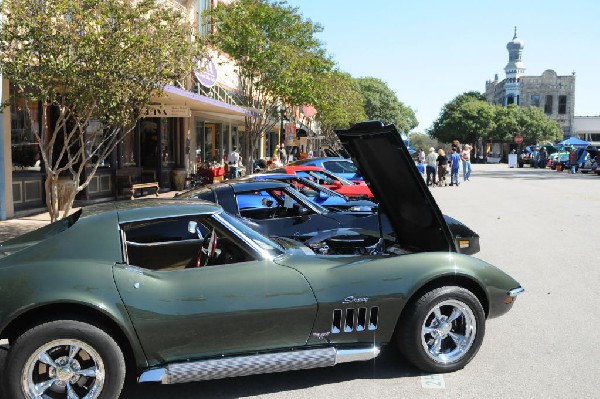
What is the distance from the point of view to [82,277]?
371 centimetres

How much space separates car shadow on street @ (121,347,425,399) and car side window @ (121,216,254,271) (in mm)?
881

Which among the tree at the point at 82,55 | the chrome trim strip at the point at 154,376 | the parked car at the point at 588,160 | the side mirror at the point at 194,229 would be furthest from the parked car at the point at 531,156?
the chrome trim strip at the point at 154,376

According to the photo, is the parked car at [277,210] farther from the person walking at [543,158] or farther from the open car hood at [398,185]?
the person walking at [543,158]

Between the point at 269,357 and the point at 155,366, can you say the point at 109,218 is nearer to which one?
the point at 155,366

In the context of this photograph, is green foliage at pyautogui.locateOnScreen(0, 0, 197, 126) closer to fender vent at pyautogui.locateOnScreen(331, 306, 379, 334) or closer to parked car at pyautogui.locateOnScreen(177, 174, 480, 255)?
parked car at pyautogui.locateOnScreen(177, 174, 480, 255)

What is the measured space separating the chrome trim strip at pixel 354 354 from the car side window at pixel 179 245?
911 mm

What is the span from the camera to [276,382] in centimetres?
438

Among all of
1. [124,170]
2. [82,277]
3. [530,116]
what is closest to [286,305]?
[82,277]

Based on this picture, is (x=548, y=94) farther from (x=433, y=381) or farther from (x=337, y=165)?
(x=433, y=381)

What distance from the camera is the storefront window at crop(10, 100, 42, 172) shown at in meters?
13.3

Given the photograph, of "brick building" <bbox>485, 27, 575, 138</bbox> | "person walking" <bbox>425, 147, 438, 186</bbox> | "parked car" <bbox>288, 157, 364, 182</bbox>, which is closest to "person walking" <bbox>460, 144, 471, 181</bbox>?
"person walking" <bbox>425, 147, 438, 186</bbox>

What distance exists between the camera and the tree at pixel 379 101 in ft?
276

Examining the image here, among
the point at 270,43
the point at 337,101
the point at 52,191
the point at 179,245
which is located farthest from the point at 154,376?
the point at 337,101

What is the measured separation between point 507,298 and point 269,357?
2.00 metres
